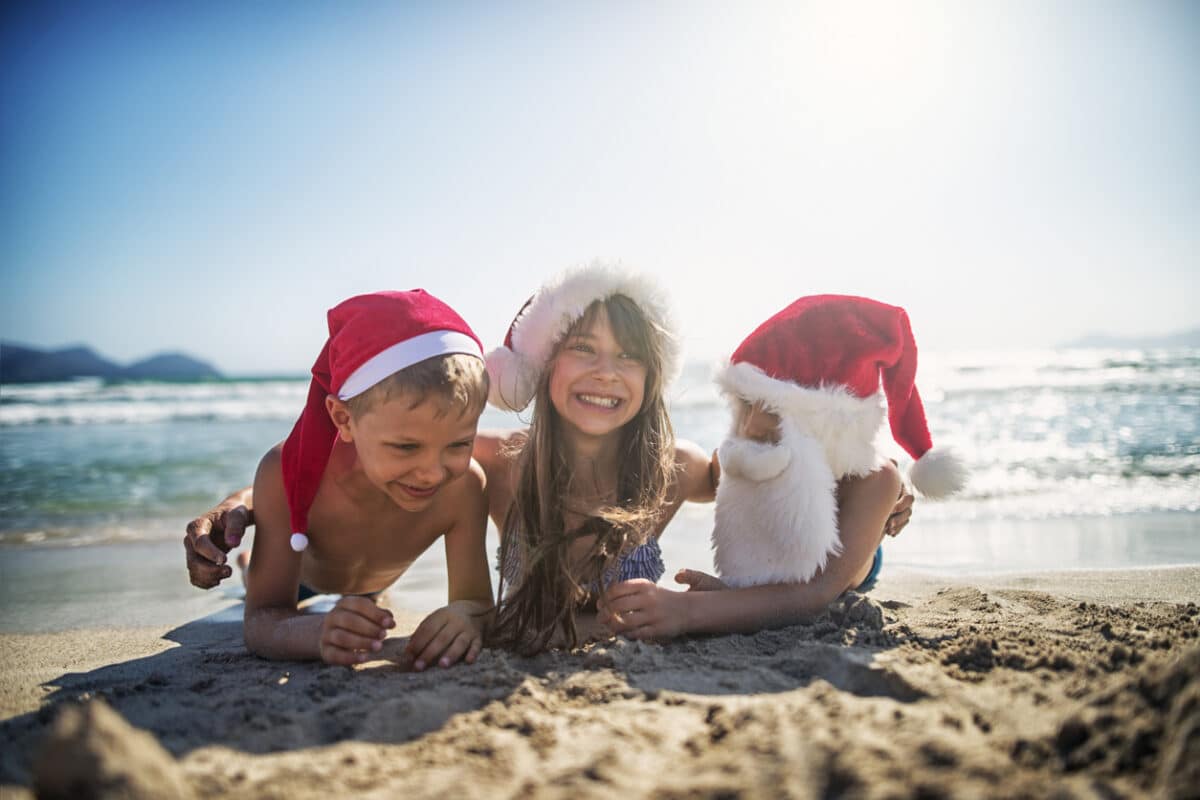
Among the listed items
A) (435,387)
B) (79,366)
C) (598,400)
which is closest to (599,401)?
(598,400)

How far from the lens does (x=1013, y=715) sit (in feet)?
4.95

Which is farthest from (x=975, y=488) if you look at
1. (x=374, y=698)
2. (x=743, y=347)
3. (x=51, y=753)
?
(x=51, y=753)

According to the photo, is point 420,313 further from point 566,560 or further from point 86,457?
point 86,457

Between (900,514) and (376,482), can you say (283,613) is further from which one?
(900,514)

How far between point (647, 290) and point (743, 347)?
1.54 ft

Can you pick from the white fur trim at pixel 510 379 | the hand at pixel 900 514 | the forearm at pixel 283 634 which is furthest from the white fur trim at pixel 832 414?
the forearm at pixel 283 634

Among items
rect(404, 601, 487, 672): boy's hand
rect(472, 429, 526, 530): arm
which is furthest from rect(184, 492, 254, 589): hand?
rect(472, 429, 526, 530): arm

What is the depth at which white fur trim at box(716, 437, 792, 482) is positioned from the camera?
2689 mm

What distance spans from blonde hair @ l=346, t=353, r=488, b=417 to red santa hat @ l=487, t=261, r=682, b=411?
1.40 ft

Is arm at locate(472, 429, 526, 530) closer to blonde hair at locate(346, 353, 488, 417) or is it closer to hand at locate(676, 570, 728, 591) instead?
blonde hair at locate(346, 353, 488, 417)

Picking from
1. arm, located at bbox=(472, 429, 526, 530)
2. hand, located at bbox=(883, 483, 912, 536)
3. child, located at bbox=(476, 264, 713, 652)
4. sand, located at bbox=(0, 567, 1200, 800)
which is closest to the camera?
sand, located at bbox=(0, 567, 1200, 800)

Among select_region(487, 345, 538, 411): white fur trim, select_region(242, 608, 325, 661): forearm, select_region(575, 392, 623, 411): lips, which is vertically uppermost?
select_region(487, 345, 538, 411): white fur trim

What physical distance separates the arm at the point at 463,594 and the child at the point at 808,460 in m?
0.74

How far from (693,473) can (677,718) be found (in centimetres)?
197
